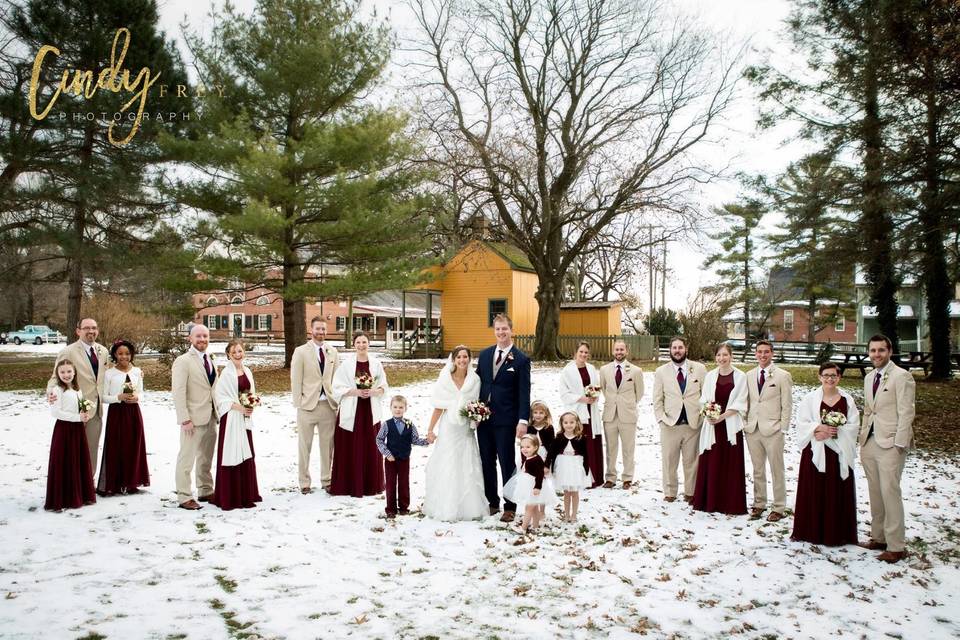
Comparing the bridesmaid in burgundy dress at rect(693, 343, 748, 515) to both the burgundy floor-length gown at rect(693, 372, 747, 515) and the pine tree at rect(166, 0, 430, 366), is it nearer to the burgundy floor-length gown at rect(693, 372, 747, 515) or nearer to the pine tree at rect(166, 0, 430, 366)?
the burgundy floor-length gown at rect(693, 372, 747, 515)

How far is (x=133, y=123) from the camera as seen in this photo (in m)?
20.8

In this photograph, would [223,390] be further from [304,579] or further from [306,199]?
[306,199]

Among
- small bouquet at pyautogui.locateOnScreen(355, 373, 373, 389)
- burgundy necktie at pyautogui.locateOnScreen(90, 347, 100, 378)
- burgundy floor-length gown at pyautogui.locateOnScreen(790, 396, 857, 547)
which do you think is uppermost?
burgundy necktie at pyautogui.locateOnScreen(90, 347, 100, 378)

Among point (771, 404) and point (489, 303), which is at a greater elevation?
point (489, 303)

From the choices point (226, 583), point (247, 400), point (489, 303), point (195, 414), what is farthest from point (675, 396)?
point (489, 303)

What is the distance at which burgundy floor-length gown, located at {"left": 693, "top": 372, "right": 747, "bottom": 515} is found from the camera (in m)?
7.11

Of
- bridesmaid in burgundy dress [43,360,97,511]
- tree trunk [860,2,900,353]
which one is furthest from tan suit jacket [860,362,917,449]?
tree trunk [860,2,900,353]

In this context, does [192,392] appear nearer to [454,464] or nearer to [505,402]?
[454,464]

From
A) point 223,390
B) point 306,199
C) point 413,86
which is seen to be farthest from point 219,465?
point 413,86

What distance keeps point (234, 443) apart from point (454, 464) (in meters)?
2.43

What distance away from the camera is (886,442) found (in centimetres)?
580

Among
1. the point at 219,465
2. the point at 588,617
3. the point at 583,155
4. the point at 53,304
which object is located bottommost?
the point at 588,617

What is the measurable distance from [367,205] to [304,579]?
16.0 m

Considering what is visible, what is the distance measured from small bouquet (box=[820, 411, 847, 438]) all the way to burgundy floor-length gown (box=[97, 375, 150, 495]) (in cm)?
735
